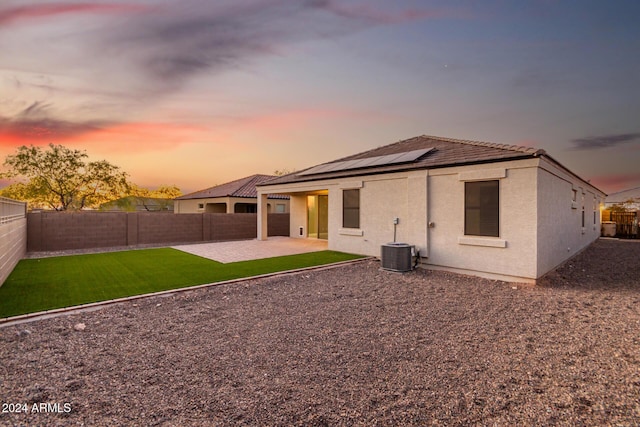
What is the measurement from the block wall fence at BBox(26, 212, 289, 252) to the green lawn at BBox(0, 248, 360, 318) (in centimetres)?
306

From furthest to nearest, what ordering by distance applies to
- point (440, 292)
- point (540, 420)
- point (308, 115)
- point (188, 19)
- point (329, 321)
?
point (308, 115), point (188, 19), point (440, 292), point (329, 321), point (540, 420)

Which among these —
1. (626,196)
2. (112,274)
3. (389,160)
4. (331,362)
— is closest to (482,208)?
(389,160)

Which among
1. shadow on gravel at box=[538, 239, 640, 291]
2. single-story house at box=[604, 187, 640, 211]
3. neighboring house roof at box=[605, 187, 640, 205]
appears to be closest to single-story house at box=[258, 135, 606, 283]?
shadow on gravel at box=[538, 239, 640, 291]

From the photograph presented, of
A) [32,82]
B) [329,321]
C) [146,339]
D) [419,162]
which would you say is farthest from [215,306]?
[32,82]

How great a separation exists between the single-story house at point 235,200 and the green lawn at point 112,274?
11.0 m

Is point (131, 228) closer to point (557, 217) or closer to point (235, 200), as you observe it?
point (235, 200)

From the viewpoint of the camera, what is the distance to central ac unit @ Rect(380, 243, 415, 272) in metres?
8.91

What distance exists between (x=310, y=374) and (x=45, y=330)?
4338 millimetres

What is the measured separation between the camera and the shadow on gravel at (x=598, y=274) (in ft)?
25.5

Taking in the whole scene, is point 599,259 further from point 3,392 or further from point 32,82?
point 32,82

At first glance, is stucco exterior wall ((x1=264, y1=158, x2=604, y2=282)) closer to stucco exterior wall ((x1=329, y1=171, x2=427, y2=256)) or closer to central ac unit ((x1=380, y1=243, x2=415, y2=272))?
stucco exterior wall ((x1=329, y1=171, x2=427, y2=256))

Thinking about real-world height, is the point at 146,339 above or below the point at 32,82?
below

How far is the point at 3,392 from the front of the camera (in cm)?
299

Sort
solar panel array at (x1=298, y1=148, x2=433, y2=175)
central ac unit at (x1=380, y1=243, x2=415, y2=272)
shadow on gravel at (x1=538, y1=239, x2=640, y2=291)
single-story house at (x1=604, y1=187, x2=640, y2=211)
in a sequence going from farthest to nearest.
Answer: single-story house at (x1=604, y1=187, x2=640, y2=211) < solar panel array at (x1=298, y1=148, x2=433, y2=175) < central ac unit at (x1=380, y1=243, x2=415, y2=272) < shadow on gravel at (x1=538, y1=239, x2=640, y2=291)
